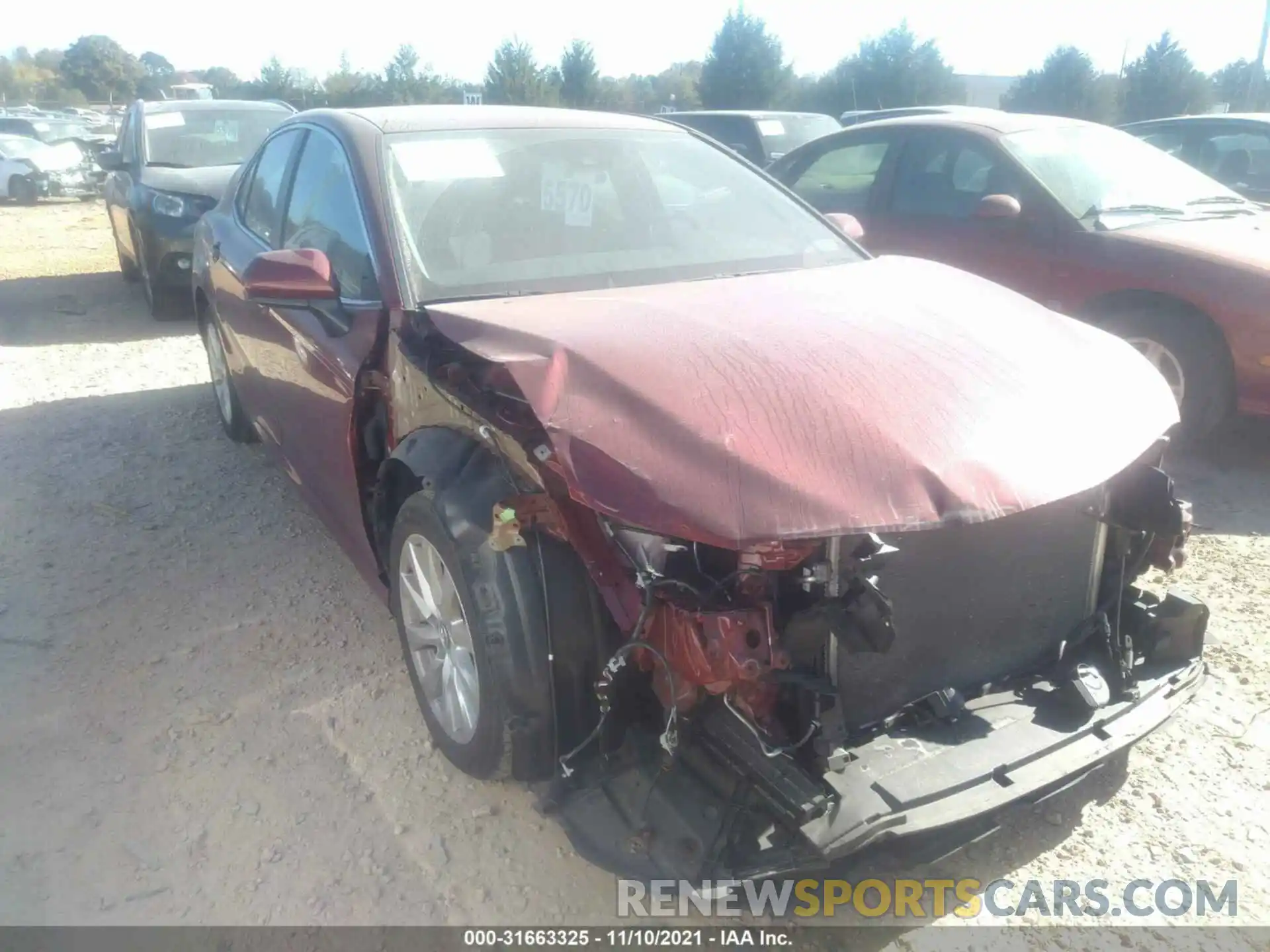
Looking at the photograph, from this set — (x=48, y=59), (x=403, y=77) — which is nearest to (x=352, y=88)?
(x=403, y=77)

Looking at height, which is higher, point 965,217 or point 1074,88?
point 1074,88

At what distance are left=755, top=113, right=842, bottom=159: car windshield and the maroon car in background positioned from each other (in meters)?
4.33

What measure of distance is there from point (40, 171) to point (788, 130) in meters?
15.3

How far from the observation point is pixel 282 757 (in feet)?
9.24

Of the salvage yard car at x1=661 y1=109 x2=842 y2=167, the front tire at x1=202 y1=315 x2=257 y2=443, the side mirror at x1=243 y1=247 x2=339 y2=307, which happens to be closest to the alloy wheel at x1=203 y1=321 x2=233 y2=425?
the front tire at x1=202 y1=315 x2=257 y2=443

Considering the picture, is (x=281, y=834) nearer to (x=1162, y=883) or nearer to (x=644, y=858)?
(x=644, y=858)

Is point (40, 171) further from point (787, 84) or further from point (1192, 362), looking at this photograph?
point (787, 84)

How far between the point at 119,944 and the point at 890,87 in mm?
34174

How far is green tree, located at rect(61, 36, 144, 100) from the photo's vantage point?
5528 cm

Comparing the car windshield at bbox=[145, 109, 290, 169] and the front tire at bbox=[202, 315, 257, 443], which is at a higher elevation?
the car windshield at bbox=[145, 109, 290, 169]

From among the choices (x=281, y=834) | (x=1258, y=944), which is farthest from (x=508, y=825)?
(x=1258, y=944)

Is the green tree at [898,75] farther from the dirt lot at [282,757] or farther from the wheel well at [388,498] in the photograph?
the wheel well at [388,498]

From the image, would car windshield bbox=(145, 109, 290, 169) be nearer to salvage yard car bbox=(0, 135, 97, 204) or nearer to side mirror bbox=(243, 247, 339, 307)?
side mirror bbox=(243, 247, 339, 307)

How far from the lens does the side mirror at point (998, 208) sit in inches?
201
